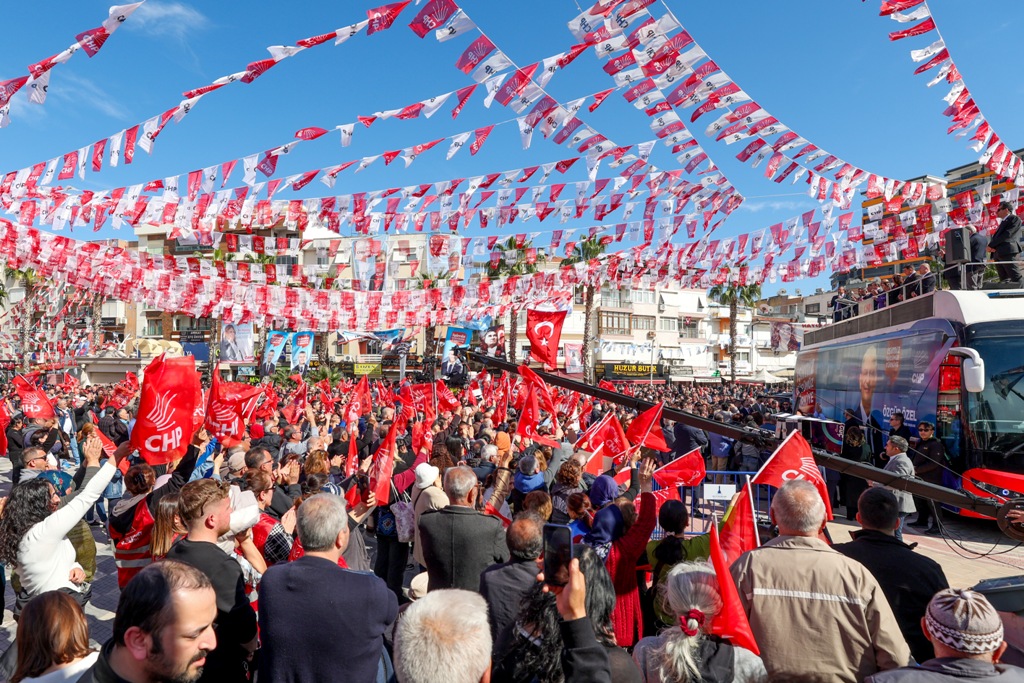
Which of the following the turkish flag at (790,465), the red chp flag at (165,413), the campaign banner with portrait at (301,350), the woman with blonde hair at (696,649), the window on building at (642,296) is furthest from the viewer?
the window on building at (642,296)

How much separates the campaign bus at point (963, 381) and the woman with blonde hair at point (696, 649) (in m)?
7.11

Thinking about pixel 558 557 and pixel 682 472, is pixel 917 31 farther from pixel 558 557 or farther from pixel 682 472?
pixel 558 557

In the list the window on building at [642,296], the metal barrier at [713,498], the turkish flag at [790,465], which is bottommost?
the metal barrier at [713,498]

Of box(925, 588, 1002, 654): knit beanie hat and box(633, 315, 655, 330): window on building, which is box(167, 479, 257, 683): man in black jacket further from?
box(633, 315, 655, 330): window on building

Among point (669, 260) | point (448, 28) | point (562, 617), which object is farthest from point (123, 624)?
point (669, 260)

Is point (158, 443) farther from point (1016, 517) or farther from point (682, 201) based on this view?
point (682, 201)

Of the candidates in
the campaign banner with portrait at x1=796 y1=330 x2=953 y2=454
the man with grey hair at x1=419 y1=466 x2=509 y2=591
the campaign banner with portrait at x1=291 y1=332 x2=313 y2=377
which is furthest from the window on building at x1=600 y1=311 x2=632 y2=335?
the man with grey hair at x1=419 y1=466 x2=509 y2=591

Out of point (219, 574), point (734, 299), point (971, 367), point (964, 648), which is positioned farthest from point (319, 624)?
point (734, 299)

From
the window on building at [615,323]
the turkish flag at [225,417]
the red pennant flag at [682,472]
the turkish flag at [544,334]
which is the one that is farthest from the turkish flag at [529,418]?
the window on building at [615,323]

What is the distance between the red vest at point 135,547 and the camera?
14.6 feet

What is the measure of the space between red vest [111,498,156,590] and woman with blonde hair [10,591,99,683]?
6.63ft

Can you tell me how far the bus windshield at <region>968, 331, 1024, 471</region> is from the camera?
30.0ft

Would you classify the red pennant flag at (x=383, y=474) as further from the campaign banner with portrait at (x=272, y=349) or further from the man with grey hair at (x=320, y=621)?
the campaign banner with portrait at (x=272, y=349)

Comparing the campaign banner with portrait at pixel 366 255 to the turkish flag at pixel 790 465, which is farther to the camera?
the campaign banner with portrait at pixel 366 255
